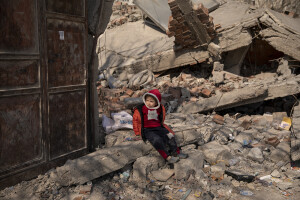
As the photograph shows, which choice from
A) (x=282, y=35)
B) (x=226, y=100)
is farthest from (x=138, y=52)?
(x=282, y=35)

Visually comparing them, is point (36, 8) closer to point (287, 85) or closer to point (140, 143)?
point (140, 143)

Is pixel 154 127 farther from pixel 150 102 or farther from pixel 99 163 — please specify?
pixel 99 163

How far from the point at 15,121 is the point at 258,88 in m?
4.73

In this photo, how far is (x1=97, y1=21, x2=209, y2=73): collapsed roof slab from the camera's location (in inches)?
316

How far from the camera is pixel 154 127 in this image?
4117 millimetres

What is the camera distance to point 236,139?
496cm

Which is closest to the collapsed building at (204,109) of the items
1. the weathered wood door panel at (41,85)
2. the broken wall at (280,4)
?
the weathered wood door panel at (41,85)

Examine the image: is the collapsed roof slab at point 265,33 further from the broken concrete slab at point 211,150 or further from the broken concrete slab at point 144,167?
the broken concrete slab at point 144,167

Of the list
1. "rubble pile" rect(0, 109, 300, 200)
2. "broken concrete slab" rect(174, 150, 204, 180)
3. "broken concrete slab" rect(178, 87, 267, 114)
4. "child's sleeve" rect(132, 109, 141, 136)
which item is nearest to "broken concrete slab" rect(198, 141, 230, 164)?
"rubble pile" rect(0, 109, 300, 200)

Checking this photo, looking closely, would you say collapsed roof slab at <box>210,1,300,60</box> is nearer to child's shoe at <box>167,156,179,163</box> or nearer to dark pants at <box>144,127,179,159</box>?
dark pants at <box>144,127,179,159</box>

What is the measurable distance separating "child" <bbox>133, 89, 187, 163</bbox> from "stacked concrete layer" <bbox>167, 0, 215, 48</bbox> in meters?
3.52

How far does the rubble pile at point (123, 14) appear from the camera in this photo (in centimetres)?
1141

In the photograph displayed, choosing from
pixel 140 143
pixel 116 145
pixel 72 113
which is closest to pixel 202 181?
pixel 140 143

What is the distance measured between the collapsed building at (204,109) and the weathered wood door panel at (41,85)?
35 cm
